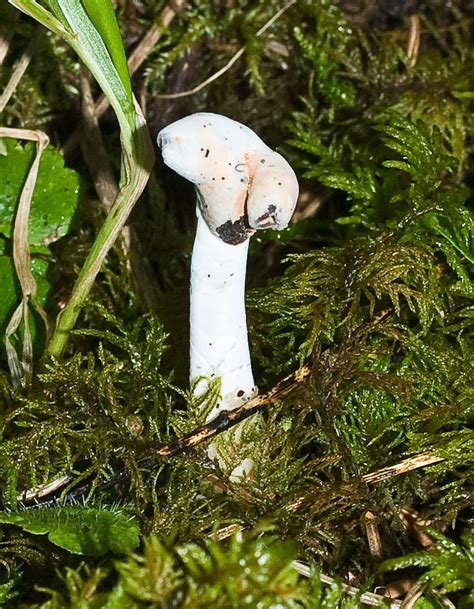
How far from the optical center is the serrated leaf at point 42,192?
1.93m

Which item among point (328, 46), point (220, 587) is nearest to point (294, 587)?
point (220, 587)

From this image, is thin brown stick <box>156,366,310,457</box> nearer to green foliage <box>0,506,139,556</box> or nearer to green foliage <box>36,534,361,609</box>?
green foliage <box>0,506,139,556</box>

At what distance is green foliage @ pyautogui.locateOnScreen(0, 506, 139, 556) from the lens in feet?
4.36

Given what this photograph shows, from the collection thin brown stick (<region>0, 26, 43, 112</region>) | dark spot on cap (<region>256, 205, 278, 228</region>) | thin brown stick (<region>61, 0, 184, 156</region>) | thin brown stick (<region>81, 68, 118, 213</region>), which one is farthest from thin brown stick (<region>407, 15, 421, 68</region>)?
dark spot on cap (<region>256, 205, 278, 228</region>)

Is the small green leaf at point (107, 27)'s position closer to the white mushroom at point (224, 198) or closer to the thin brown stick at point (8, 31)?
the white mushroom at point (224, 198)

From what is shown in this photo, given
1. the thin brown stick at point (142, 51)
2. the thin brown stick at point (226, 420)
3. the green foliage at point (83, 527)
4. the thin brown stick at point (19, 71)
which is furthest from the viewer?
the thin brown stick at point (142, 51)

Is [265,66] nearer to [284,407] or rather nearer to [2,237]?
[2,237]

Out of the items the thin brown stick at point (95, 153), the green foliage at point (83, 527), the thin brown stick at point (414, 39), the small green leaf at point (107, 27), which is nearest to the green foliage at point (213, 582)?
the green foliage at point (83, 527)

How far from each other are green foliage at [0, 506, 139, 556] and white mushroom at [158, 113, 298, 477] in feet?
1.19

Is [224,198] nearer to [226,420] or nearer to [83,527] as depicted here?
[226,420]

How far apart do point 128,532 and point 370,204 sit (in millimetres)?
973

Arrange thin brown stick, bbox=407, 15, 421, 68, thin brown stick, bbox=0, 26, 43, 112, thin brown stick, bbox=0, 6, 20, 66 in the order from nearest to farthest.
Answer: thin brown stick, bbox=0, 26, 43, 112 → thin brown stick, bbox=0, 6, 20, 66 → thin brown stick, bbox=407, 15, 421, 68

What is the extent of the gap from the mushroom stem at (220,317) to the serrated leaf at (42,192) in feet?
2.09

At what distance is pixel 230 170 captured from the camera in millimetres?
1242
